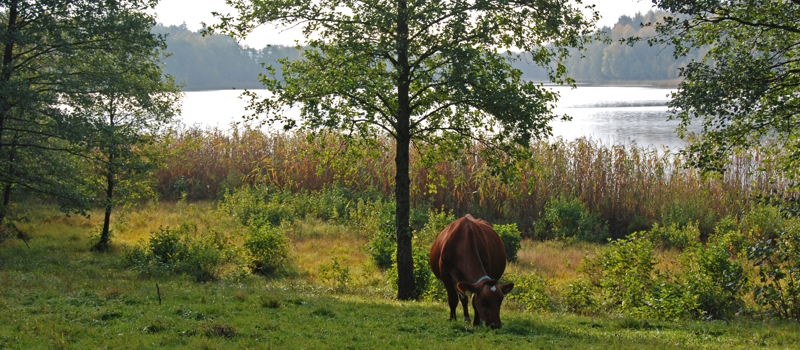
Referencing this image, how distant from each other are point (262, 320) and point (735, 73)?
24.9ft

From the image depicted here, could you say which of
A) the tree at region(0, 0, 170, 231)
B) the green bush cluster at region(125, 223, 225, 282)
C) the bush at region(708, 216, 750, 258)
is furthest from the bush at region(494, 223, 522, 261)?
the tree at region(0, 0, 170, 231)

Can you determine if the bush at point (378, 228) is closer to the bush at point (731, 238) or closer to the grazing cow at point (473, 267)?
the grazing cow at point (473, 267)

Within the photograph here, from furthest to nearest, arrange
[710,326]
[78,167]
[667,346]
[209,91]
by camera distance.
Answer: [209,91], [78,167], [710,326], [667,346]

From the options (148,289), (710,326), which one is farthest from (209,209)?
(710,326)

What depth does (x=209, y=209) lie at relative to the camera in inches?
811

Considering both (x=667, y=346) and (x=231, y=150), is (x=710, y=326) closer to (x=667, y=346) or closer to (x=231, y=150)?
(x=667, y=346)

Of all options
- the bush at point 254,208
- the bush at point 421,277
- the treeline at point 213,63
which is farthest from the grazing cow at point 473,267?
the treeline at point 213,63

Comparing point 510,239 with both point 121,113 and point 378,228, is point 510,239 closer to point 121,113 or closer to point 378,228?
point 378,228

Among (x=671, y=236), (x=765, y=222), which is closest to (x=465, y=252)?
(x=671, y=236)

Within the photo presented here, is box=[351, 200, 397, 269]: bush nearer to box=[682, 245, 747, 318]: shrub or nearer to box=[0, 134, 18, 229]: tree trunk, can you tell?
box=[682, 245, 747, 318]: shrub

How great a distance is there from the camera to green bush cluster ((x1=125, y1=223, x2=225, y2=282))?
516 inches

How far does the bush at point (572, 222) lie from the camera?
17.9m

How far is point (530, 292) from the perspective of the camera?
1141cm

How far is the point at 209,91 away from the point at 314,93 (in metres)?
93.9
